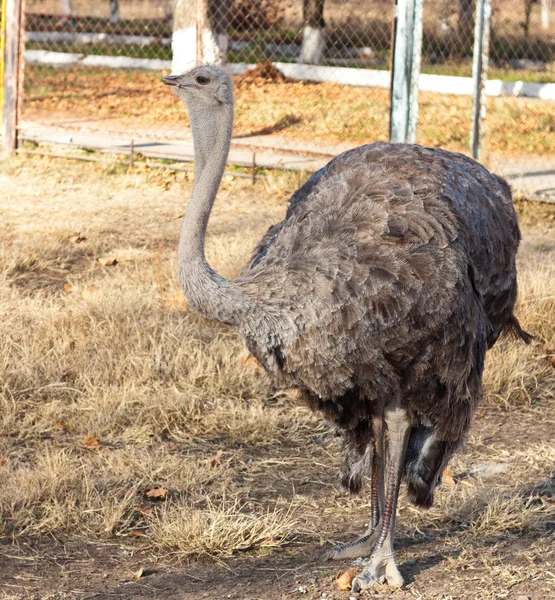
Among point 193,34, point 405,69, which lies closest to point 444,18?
point 193,34

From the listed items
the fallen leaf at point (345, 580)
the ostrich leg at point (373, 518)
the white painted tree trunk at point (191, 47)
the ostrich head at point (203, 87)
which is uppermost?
the ostrich head at point (203, 87)

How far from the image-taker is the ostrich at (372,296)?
3.49 meters

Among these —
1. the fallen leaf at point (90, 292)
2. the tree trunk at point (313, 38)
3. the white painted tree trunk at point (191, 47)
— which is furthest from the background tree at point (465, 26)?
the fallen leaf at point (90, 292)

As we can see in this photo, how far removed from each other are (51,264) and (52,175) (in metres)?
2.74

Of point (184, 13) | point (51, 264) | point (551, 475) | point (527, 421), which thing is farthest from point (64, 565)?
point (184, 13)

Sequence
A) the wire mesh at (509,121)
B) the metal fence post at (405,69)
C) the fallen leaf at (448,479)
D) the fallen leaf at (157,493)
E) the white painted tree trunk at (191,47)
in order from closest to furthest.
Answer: the fallen leaf at (157,493), the fallen leaf at (448,479), the metal fence post at (405,69), the wire mesh at (509,121), the white painted tree trunk at (191,47)

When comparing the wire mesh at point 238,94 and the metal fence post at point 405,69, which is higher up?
the metal fence post at point 405,69

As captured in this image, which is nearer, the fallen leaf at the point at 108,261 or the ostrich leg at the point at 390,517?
the ostrich leg at the point at 390,517

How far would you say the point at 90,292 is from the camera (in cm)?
641

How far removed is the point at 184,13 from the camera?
489 inches

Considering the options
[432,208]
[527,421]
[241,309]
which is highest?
[432,208]

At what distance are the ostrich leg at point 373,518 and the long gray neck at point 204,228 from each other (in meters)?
0.78

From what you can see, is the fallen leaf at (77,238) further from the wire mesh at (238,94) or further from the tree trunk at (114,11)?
the tree trunk at (114,11)

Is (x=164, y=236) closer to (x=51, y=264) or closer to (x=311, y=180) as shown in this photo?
(x=51, y=264)
